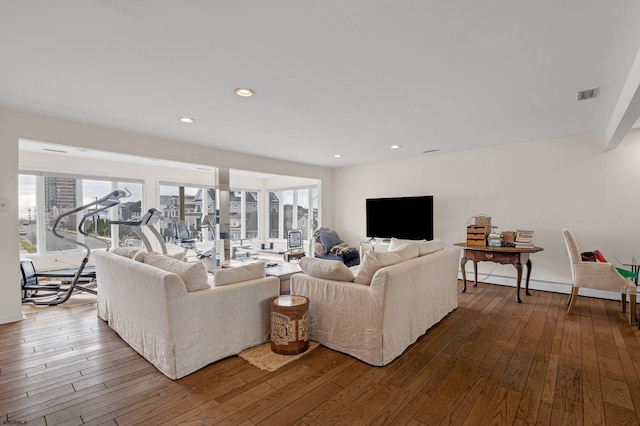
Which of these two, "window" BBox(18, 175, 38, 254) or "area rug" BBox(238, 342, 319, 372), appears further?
"window" BBox(18, 175, 38, 254)

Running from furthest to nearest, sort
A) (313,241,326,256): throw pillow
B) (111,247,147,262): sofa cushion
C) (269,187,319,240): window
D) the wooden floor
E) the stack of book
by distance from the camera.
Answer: (269,187,319,240): window, (313,241,326,256): throw pillow, the stack of book, (111,247,147,262): sofa cushion, the wooden floor

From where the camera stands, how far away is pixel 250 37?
1907mm

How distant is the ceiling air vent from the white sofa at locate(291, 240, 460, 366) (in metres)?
2.10

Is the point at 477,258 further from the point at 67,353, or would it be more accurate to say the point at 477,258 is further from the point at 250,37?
the point at 67,353

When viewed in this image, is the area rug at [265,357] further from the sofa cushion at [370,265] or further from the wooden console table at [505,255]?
the wooden console table at [505,255]

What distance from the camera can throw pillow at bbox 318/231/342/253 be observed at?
241 inches

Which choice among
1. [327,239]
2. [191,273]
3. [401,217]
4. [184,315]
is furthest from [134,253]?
[401,217]

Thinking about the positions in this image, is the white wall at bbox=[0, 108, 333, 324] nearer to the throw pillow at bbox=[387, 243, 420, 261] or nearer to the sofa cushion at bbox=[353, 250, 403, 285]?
the sofa cushion at bbox=[353, 250, 403, 285]

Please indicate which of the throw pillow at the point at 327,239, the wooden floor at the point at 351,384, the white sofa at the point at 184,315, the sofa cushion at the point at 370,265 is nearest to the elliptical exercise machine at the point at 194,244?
the throw pillow at the point at 327,239

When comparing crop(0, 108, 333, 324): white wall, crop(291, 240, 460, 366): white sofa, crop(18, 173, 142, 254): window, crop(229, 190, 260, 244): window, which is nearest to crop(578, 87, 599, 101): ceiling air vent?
crop(291, 240, 460, 366): white sofa

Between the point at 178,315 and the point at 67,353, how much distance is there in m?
1.35

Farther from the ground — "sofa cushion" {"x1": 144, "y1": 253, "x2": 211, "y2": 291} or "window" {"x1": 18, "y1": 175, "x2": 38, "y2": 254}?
"window" {"x1": 18, "y1": 175, "x2": 38, "y2": 254}

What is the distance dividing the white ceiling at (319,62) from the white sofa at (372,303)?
1.61 metres

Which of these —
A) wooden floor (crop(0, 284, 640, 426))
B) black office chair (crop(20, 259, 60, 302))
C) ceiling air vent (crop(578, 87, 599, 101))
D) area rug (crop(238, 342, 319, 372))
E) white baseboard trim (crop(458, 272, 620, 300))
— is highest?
ceiling air vent (crop(578, 87, 599, 101))
